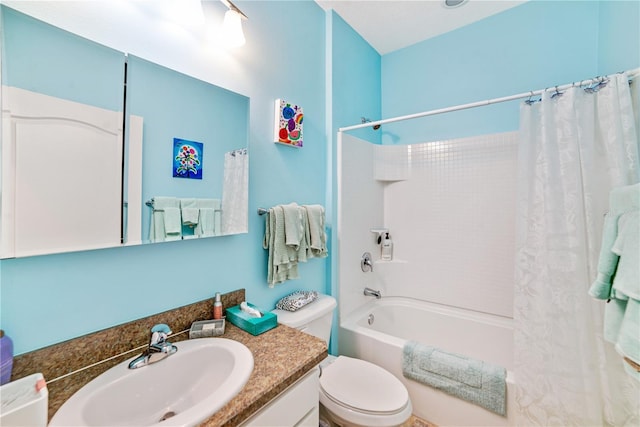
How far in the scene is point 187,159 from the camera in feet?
3.50

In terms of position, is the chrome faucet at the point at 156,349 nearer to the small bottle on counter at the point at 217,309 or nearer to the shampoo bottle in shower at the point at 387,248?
the small bottle on counter at the point at 217,309

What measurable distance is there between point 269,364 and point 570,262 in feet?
4.60

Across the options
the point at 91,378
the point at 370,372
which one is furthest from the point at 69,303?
the point at 370,372

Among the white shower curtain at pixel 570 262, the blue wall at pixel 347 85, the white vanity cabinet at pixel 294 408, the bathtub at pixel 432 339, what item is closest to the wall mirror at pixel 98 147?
the white vanity cabinet at pixel 294 408

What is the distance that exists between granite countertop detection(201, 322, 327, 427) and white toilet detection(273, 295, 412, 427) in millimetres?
269

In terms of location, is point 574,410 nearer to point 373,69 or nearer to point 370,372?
point 370,372

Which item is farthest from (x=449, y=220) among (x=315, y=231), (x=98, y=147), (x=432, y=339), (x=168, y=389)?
(x=98, y=147)

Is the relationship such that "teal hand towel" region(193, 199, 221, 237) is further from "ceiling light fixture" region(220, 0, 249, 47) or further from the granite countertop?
"ceiling light fixture" region(220, 0, 249, 47)

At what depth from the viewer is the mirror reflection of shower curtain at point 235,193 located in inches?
47.3

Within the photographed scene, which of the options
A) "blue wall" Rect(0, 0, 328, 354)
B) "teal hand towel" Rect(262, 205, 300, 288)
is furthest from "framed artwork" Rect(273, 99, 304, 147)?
"teal hand towel" Rect(262, 205, 300, 288)

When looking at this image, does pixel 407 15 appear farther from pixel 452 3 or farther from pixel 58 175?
pixel 58 175

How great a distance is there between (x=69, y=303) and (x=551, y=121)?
83.8 inches

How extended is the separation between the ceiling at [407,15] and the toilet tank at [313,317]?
199 cm

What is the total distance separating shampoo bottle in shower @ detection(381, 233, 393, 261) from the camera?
2.36m
